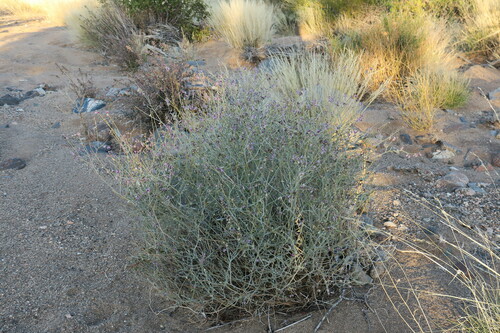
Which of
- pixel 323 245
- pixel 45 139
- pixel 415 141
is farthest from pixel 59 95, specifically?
pixel 323 245

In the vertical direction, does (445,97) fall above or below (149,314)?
below


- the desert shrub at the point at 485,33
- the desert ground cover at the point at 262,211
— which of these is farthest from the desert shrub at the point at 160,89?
the desert shrub at the point at 485,33

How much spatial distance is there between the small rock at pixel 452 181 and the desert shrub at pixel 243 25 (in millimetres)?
5504

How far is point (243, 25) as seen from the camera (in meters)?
9.00

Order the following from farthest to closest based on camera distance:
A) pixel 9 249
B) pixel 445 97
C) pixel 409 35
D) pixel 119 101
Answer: pixel 409 35 < pixel 119 101 < pixel 445 97 < pixel 9 249

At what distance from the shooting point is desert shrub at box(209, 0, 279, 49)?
29.1 feet

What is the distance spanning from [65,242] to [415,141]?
3.60 meters

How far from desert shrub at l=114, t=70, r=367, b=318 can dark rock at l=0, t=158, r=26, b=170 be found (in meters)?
2.42

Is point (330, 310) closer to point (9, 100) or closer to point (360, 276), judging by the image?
point (360, 276)

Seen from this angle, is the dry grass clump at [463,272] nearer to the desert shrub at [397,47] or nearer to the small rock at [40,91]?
the desert shrub at [397,47]

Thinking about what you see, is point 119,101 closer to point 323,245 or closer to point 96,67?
point 96,67

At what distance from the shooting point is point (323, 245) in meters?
2.26

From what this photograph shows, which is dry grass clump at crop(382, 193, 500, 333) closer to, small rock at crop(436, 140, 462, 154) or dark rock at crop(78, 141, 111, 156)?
small rock at crop(436, 140, 462, 154)

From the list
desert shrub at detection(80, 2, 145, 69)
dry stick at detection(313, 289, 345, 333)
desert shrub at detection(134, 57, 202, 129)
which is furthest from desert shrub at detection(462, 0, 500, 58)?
dry stick at detection(313, 289, 345, 333)
